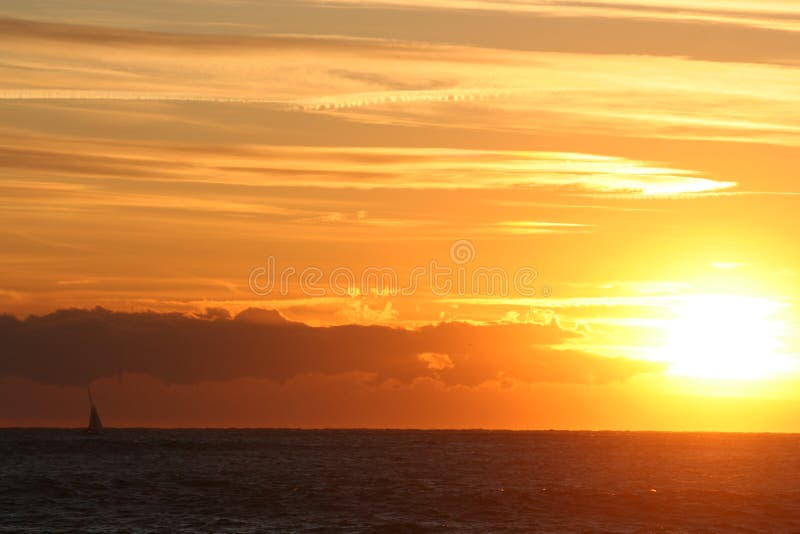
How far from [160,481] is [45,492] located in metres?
20.3

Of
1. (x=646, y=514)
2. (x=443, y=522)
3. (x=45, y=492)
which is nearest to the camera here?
(x=443, y=522)

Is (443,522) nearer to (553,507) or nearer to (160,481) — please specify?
(553,507)

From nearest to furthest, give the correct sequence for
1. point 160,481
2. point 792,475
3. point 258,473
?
1. point 160,481
2. point 258,473
3. point 792,475

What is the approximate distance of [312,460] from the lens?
19625 cm

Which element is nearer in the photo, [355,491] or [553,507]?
[553,507]

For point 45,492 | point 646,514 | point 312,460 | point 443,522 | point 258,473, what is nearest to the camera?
point 443,522

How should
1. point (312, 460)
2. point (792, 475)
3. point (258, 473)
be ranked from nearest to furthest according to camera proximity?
point (258, 473)
point (792, 475)
point (312, 460)

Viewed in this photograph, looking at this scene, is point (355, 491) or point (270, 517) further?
point (355, 491)

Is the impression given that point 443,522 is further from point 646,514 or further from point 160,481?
point 160,481

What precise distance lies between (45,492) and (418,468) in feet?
210

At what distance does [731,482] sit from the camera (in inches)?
5837

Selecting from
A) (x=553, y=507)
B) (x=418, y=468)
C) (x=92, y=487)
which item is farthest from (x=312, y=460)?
(x=553, y=507)

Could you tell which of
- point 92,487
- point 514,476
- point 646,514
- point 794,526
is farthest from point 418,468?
point 794,526

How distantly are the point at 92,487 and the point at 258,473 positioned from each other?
31.2 metres
